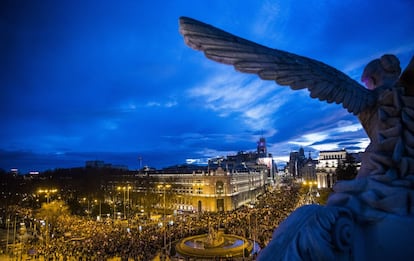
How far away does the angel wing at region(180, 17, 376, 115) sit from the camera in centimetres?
228

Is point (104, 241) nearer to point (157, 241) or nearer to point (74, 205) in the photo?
point (157, 241)

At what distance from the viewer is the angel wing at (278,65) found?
2.28 m

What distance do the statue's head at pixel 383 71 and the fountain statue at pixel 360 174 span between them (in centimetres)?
12

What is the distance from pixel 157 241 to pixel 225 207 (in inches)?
1589

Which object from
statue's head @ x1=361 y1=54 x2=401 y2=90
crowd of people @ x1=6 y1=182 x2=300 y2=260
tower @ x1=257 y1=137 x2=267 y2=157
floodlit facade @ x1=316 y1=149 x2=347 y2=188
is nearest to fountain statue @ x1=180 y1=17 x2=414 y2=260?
statue's head @ x1=361 y1=54 x2=401 y2=90

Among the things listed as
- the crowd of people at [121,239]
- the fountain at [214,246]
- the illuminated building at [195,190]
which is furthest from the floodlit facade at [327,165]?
the fountain at [214,246]

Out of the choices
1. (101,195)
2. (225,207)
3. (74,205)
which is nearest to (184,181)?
(225,207)

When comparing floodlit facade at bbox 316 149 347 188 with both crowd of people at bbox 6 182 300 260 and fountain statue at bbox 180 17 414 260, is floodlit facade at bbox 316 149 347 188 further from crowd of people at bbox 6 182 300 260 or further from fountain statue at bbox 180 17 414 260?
fountain statue at bbox 180 17 414 260

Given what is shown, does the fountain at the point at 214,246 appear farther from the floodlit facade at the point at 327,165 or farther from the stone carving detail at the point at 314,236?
the floodlit facade at the point at 327,165

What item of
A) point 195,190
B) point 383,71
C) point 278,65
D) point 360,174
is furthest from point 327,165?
point 278,65

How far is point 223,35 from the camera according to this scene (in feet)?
7.62

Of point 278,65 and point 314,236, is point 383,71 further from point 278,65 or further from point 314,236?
point 314,236

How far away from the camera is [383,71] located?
323 cm

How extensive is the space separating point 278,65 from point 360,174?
152cm
